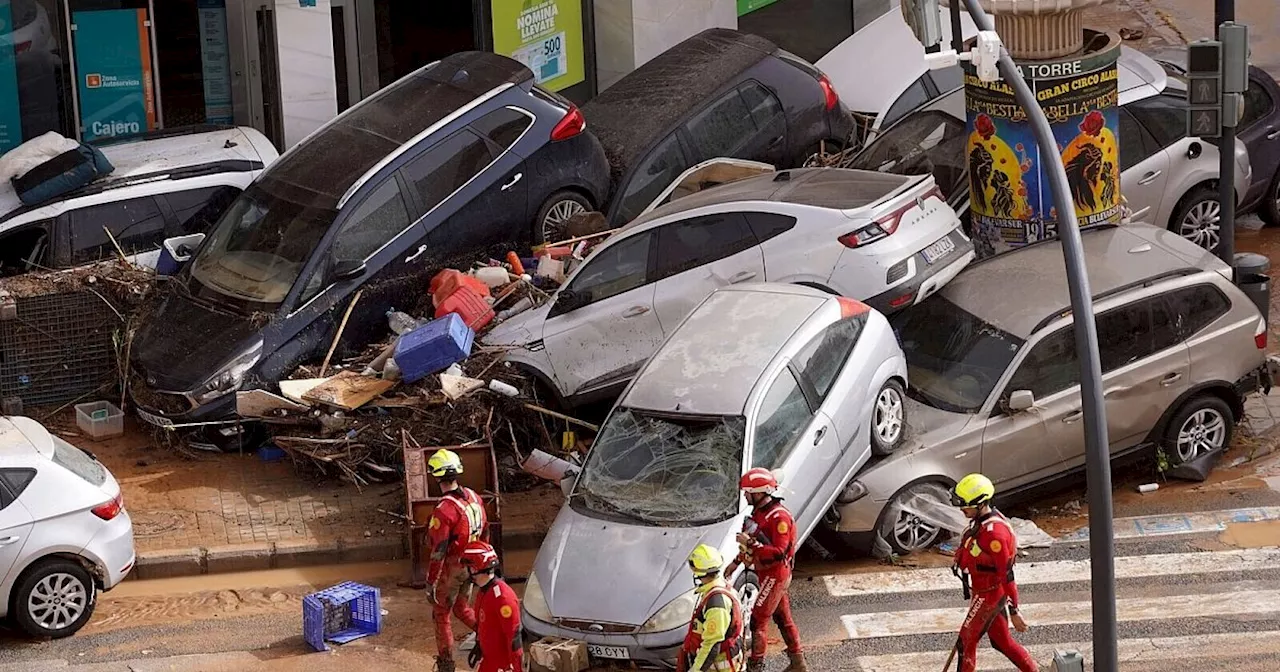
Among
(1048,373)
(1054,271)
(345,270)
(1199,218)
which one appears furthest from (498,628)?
(1199,218)

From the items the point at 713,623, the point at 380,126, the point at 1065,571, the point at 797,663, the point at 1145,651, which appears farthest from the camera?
the point at 380,126

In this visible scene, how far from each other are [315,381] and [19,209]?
3743mm

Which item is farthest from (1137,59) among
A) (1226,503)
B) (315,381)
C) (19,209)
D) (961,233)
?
(19,209)

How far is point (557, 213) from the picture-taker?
18.5 meters

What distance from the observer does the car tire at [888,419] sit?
14.3 m

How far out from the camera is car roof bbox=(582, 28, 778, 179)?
18953 millimetres

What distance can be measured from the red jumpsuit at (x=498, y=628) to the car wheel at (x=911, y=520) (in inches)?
135

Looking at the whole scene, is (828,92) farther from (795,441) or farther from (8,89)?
(8,89)

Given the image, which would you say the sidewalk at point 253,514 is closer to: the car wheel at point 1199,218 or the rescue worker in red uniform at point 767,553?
the rescue worker in red uniform at point 767,553

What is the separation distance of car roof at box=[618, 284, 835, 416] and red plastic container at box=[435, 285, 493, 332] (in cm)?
276

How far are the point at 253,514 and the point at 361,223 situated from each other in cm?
283

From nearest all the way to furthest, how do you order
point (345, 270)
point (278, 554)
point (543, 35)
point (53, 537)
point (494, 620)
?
point (494, 620) → point (53, 537) → point (278, 554) → point (345, 270) → point (543, 35)

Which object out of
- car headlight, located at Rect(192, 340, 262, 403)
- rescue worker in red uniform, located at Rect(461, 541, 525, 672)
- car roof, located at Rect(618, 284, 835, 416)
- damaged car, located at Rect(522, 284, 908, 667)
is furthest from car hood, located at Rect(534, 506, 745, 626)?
car headlight, located at Rect(192, 340, 262, 403)

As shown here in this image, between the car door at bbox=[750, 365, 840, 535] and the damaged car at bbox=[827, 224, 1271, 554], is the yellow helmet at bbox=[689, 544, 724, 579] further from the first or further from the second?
the damaged car at bbox=[827, 224, 1271, 554]
